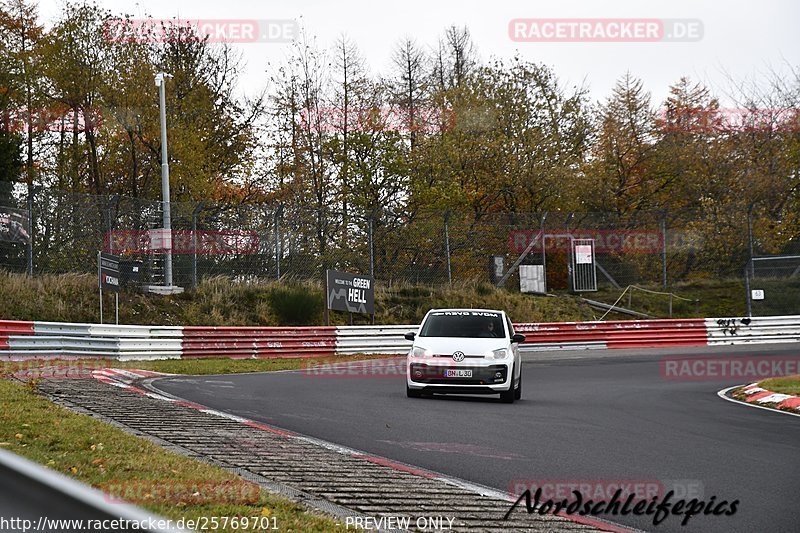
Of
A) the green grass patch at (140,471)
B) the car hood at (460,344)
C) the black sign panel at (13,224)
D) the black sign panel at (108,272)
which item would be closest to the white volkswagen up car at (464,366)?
the car hood at (460,344)

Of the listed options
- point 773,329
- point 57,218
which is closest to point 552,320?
point 773,329

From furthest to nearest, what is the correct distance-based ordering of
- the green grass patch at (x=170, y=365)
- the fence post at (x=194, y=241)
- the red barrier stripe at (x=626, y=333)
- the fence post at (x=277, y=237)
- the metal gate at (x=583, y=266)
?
the metal gate at (x=583, y=266) < the red barrier stripe at (x=626, y=333) < the fence post at (x=277, y=237) < the fence post at (x=194, y=241) < the green grass patch at (x=170, y=365)

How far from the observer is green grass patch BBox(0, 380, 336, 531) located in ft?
19.1

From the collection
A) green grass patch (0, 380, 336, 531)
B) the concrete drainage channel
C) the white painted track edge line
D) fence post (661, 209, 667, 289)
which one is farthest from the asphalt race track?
fence post (661, 209, 667, 289)

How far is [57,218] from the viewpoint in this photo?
25.5m

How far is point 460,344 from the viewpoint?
15.2 m

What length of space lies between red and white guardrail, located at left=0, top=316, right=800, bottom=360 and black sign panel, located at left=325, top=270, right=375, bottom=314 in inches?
28.8

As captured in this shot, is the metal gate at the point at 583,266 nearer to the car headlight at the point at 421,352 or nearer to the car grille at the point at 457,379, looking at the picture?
the car headlight at the point at 421,352

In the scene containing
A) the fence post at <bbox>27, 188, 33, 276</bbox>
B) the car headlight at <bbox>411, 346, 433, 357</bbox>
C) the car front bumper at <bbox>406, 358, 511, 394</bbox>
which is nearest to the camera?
the car front bumper at <bbox>406, 358, 511, 394</bbox>

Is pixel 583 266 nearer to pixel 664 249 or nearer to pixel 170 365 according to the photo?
pixel 664 249

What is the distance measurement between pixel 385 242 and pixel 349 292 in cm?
356

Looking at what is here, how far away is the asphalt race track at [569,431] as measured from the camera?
26.0ft

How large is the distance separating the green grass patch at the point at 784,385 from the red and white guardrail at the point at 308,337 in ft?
36.9

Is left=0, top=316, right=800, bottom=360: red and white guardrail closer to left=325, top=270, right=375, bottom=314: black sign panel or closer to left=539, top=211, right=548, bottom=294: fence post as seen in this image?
left=325, top=270, right=375, bottom=314: black sign panel
